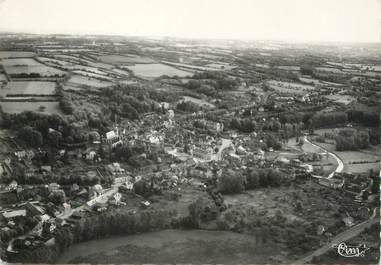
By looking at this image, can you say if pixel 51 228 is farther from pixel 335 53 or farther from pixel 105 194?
pixel 335 53

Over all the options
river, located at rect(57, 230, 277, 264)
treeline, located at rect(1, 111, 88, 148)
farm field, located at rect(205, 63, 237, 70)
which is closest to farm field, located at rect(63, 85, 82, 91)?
treeline, located at rect(1, 111, 88, 148)

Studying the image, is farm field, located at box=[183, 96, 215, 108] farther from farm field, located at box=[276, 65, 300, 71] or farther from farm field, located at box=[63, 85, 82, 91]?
farm field, located at box=[63, 85, 82, 91]

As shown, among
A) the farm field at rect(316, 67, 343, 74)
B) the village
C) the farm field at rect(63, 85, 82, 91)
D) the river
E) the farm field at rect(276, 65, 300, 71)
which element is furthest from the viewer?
the farm field at rect(276, 65, 300, 71)

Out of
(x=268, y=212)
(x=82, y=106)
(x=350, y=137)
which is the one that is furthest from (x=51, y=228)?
(x=350, y=137)

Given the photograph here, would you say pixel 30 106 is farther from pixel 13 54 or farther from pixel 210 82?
pixel 210 82

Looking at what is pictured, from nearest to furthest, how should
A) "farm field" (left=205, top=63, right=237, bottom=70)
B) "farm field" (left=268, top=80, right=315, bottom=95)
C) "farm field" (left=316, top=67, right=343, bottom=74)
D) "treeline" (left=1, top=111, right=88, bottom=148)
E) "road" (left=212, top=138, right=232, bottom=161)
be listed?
"treeline" (left=1, top=111, right=88, bottom=148)
"road" (left=212, top=138, right=232, bottom=161)
"farm field" (left=205, top=63, right=237, bottom=70)
"farm field" (left=316, top=67, right=343, bottom=74)
"farm field" (left=268, top=80, right=315, bottom=95)
